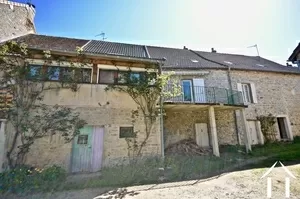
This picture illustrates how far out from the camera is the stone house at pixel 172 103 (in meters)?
7.66

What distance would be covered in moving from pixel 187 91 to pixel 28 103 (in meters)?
9.18

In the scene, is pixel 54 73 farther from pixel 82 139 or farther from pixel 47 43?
pixel 47 43

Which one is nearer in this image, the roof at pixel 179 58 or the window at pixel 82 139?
the window at pixel 82 139

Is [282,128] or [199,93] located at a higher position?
[199,93]

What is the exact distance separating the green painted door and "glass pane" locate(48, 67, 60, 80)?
8.61 feet

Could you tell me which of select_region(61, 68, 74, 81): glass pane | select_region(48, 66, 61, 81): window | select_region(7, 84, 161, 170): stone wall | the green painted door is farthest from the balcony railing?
select_region(48, 66, 61, 81): window

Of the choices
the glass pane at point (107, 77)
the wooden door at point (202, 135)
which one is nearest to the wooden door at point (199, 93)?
the wooden door at point (202, 135)

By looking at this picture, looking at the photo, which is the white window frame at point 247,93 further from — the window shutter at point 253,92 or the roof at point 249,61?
the roof at point 249,61

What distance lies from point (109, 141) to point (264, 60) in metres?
18.7

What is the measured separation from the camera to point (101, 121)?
794 centimetres

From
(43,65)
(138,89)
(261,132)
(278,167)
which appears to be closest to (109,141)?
(138,89)

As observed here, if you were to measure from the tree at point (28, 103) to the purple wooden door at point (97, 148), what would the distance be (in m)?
0.75

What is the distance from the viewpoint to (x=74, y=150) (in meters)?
7.53

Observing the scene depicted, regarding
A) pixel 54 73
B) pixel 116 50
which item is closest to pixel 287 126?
pixel 116 50
